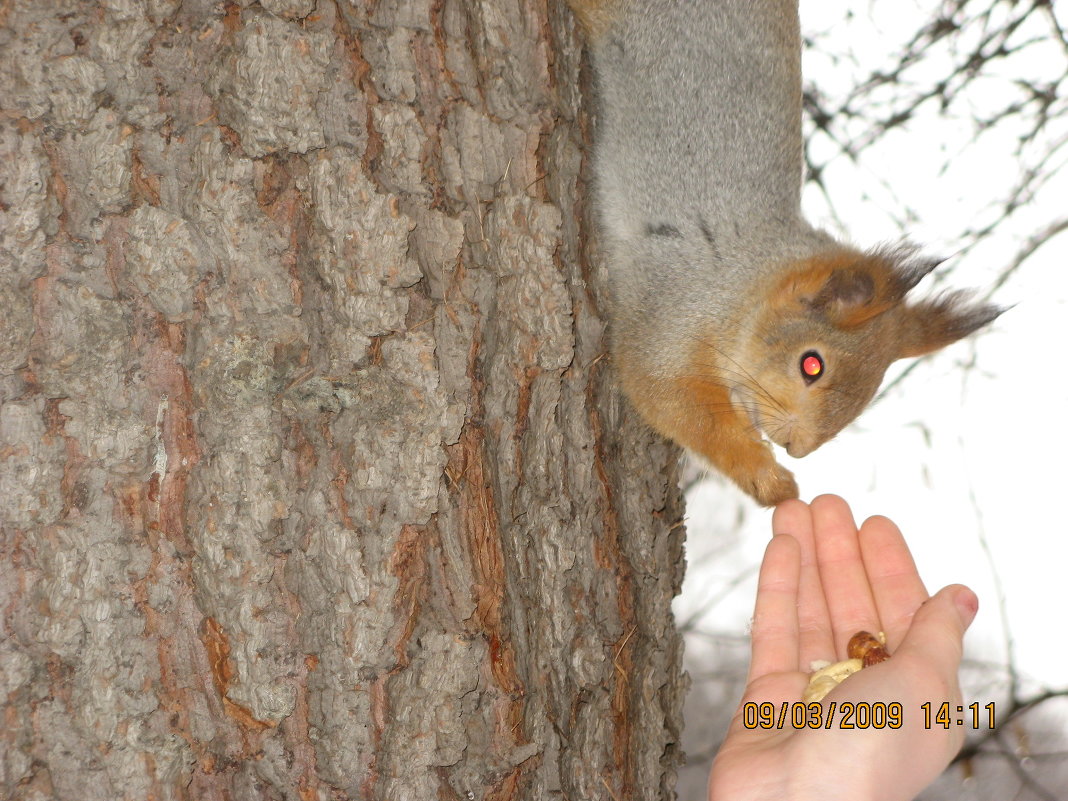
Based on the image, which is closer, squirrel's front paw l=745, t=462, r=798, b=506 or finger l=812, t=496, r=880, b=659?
finger l=812, t=496, r=880, b=659

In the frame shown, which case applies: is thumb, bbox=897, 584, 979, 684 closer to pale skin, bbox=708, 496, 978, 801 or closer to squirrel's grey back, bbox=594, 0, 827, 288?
pale skin, bbox=708, 496, 978, 801

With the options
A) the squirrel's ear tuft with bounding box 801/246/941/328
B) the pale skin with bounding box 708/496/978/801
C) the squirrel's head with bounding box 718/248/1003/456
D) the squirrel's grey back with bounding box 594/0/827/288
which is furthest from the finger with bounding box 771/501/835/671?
the squirrel's grey back with bounding box 594/0/827/288

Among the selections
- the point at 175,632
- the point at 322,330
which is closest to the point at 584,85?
the point at 322,330

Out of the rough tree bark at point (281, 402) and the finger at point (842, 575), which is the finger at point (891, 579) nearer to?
the finger at point (842, 575)

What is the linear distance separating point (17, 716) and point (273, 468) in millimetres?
460

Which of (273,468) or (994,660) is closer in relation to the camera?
Answer: (273,468)

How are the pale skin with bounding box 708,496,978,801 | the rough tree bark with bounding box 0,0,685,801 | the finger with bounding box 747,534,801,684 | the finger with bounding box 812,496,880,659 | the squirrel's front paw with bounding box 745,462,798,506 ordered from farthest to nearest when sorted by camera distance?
the squirrel's front paw with bounding box 745,462,798,506
the finger with bounding box 812,496,880,659
the finger with bounding box 747,534,801,684
the pale skin with bounding box 708,496,978,801
the rough tree bark with bounding box 0,0,685,801

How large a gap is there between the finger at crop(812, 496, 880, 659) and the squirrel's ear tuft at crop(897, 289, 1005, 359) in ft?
1.47

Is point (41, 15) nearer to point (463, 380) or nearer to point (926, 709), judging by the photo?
point (463, 380)

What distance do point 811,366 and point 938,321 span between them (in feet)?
1.20

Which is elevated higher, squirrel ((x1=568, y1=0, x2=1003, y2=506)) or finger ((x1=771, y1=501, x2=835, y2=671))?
squirrel ((x1=568, y1=0, x2=1003, y2=506))

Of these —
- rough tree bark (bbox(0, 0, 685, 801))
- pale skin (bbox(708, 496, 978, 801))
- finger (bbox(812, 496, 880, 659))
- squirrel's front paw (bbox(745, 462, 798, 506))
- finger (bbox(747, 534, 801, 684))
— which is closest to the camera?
rough tree bark (bbox(0, 0, 685, 801))

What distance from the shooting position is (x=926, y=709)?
1307mm

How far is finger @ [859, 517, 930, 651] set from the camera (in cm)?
166
